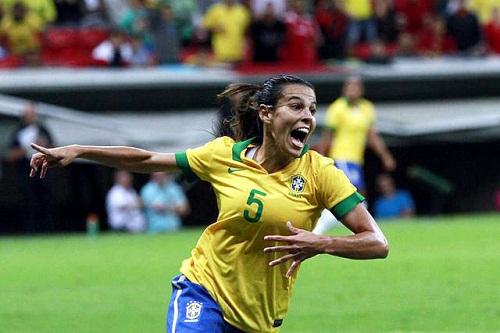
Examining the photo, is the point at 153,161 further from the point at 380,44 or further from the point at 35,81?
the point at 380,44

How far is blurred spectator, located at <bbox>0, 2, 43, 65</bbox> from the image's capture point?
23.7 meters

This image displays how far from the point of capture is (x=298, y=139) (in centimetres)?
652

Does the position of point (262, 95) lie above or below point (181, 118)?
above

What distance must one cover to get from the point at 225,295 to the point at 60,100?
18.2 m

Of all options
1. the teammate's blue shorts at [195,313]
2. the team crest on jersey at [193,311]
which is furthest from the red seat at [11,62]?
the team crest on jersey at [193,311]

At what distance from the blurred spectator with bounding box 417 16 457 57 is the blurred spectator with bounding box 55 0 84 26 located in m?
6.96

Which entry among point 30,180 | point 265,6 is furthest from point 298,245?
point 265,6

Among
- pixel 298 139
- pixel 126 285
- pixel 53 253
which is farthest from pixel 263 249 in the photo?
→ pixel 53 253

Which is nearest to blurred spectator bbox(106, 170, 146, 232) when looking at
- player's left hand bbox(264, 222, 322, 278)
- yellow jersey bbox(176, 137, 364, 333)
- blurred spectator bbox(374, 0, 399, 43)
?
blurred spectator bbox(374, 0, 399, 43)

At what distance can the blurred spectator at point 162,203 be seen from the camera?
22312mm

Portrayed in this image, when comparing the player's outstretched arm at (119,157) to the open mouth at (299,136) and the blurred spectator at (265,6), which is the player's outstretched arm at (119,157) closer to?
the open mouth at (299,136)

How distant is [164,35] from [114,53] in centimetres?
104

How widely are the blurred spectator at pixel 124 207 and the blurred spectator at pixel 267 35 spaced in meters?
3.75

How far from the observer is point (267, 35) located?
25.0 meters
